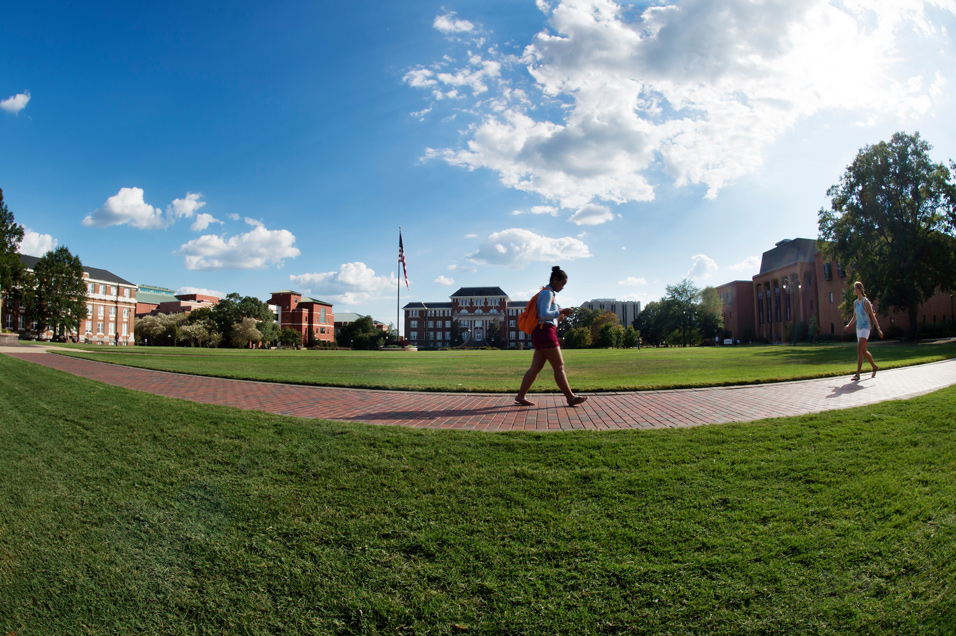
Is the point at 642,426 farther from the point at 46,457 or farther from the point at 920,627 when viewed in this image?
the point at 46,457

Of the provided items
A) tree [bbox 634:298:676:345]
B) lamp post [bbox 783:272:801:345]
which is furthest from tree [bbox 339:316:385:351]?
lamp post [bbox 783:272:801:345]

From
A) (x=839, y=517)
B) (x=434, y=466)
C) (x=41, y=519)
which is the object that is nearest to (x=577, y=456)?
(x=434, y=466)

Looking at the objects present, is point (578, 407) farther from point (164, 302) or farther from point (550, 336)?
point (164, 302)

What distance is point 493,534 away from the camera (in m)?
2.79

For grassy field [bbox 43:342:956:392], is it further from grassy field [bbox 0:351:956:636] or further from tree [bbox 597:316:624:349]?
tree [bbox 597:316:624:349]

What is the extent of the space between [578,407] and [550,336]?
1163mm

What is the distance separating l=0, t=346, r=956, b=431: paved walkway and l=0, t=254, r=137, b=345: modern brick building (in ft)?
290

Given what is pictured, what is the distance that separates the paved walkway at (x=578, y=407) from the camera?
555 cm

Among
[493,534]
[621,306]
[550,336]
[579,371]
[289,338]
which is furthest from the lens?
[621,306]

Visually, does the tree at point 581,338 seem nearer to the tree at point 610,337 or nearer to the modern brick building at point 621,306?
the tree at point 610,337

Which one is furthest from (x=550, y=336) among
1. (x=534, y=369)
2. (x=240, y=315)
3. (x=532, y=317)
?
(x=240, y=315)

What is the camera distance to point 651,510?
3006mm

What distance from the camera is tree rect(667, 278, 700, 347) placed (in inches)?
3145

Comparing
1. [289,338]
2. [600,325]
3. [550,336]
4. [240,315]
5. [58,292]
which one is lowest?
[289,338]
